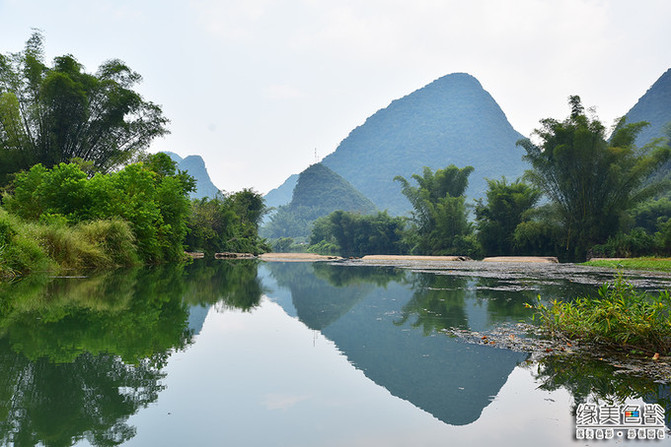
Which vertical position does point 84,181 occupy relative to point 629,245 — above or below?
above

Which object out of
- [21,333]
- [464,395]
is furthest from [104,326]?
[464,395]

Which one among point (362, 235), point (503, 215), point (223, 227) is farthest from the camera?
point (362, 235)

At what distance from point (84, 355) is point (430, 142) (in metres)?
163

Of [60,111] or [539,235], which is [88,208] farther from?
[539,235]

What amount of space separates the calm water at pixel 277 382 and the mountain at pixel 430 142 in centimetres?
11924

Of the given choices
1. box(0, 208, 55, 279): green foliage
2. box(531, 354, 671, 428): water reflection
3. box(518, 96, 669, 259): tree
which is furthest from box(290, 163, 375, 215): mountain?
box(531, 354, 671, 428): water reflection

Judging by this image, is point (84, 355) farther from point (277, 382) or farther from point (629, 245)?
point (629, 245)

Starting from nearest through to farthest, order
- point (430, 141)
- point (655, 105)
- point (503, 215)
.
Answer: point (503, 215)
point (655, 105)
point (430, 141)

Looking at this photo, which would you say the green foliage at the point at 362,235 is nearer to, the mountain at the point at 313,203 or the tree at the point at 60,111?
the tree at the point at 60,111

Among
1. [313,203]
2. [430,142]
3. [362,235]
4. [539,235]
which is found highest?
[430,142]

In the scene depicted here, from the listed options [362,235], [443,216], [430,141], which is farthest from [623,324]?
[430,141]

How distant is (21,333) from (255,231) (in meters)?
42.5

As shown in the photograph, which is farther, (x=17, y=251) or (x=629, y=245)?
(x=629, y=245)

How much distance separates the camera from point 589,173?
2577cm
